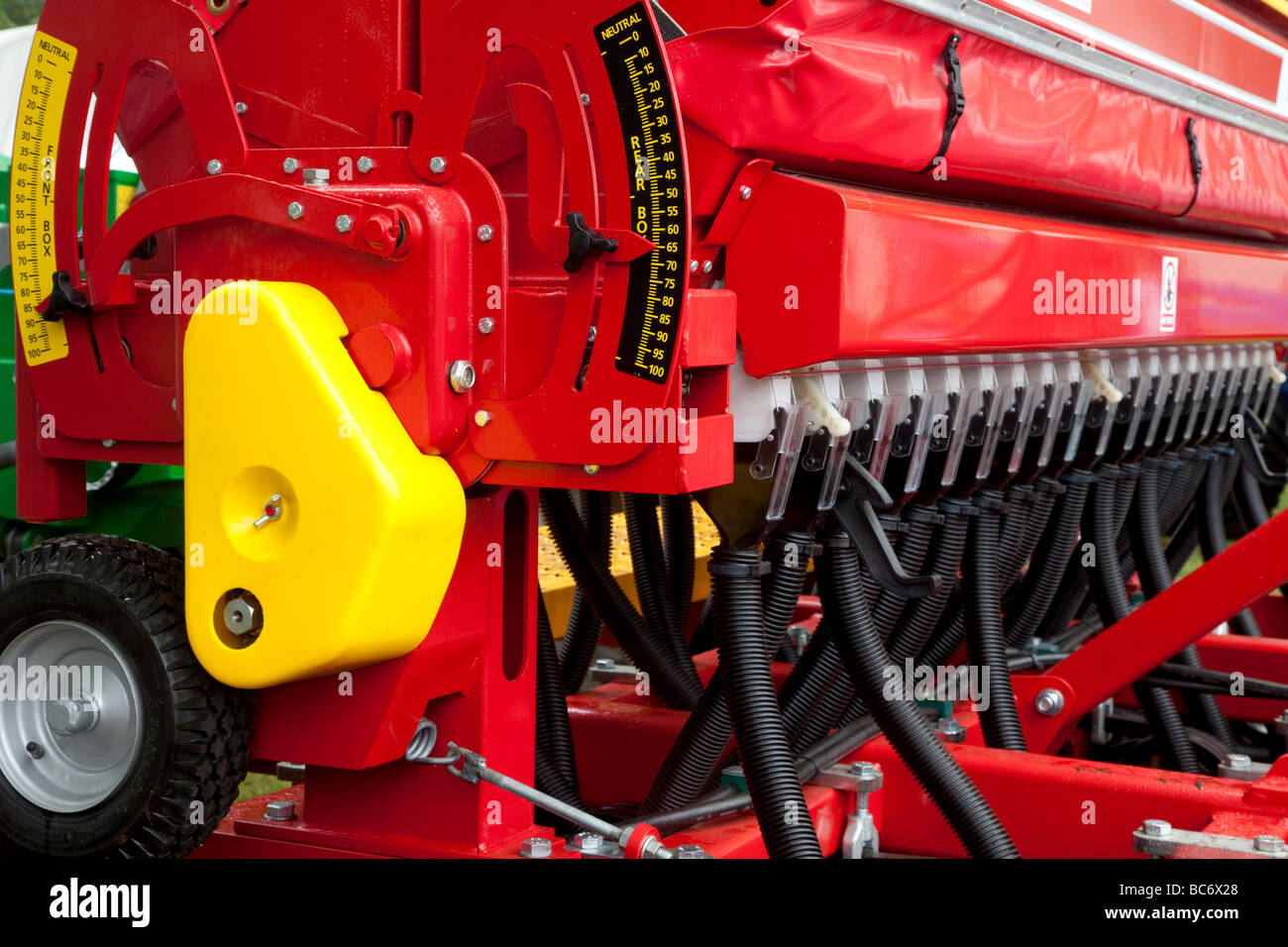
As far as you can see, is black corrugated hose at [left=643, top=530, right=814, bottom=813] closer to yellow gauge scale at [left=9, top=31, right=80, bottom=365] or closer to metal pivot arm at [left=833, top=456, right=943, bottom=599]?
metal pivot arm at [left=833, top=456, right=943, bottom=599]

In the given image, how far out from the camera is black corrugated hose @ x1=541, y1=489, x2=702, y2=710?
2373mm

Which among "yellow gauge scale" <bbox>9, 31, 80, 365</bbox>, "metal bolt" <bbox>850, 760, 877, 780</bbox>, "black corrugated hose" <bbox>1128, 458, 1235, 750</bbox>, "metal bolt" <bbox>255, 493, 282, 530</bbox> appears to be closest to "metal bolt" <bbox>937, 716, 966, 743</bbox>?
"metal bolt" <bbox>850, 760, 877, 780</bbox>

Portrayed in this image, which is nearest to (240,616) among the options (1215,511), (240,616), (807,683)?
(240,616)

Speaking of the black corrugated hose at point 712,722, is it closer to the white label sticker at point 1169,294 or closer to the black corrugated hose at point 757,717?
the black corrugated hose at point 757,717

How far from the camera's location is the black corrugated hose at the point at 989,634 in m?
2.63

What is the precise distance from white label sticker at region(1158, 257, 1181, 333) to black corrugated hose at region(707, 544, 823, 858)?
129 cm

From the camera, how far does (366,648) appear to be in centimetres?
165

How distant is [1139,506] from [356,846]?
2.12 m

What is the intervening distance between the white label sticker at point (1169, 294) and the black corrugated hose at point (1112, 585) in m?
0.44

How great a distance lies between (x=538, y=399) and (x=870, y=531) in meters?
0.63

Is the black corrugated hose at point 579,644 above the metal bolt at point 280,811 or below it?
above

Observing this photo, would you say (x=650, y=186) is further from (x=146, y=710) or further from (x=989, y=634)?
(x=989, y=634)

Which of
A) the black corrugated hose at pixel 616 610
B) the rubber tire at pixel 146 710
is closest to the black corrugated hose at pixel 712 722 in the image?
the black corrugated hose at pixel 616 610
